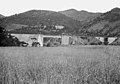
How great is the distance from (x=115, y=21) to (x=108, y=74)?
136m

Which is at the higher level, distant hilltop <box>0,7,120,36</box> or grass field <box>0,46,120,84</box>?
distant hilltop <box>0,7,120,36</box>

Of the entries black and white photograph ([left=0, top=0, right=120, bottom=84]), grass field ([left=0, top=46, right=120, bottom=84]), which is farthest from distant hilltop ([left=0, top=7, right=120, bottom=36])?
grass field ([left=0, top=46, right=120, bottom=84])

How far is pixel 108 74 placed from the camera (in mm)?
4727

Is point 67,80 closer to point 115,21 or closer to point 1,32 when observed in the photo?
point 1,32

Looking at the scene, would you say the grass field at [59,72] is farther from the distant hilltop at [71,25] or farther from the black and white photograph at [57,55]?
the distant hilltop at [71,25]

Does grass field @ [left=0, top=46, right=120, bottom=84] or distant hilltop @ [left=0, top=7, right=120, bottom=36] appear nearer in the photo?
grass field @ [left=0, top=46, right=120, bottom=84]

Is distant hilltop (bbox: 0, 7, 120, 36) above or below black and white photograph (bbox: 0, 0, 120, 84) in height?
above

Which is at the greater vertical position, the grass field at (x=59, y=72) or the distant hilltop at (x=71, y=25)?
the distant hilltop at (x=71, y=25)

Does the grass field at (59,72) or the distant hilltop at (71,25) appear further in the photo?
the distant hilltop at (71,25)

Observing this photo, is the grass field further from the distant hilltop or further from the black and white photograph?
the distant hilltop

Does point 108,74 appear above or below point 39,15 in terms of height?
below

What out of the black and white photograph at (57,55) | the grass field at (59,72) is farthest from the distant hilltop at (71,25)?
the grass field at (59,72)

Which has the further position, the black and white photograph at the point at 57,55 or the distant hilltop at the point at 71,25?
the distant hilltop at the point at 71,25

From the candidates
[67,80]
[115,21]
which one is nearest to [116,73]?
[67,80]
